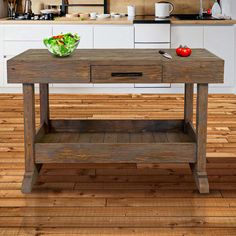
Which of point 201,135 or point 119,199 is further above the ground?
point 201,135

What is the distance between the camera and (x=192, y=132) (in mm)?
3754

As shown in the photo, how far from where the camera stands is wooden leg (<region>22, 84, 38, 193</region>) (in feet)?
11.3

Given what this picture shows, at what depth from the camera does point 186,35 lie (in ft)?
21.6

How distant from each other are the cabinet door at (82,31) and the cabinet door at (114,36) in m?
0.07

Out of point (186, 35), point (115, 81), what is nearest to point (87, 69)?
point (115, 81)

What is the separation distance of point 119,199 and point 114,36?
3555mm

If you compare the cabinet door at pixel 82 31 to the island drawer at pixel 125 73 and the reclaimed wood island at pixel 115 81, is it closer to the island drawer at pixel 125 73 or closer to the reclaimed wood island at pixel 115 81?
the reclaimed wood island at pixel 115 81

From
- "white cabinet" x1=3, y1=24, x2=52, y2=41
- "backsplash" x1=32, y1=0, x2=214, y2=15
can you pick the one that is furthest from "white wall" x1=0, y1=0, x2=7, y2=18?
"white cabinet" x1=3, y1=24, x2=52, y2=41

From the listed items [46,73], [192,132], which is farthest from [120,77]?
[192,132]

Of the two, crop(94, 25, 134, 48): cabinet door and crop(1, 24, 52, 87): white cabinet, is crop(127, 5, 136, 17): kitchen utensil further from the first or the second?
crop(1, 24, 52, 87): white cabinet

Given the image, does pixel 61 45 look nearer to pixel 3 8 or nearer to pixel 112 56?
pixel 112 56

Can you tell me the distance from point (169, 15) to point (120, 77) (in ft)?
12.5

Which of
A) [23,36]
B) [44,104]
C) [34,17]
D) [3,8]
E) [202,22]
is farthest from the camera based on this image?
[3,8]

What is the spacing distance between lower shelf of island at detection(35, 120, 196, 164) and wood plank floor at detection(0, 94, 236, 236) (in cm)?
19
